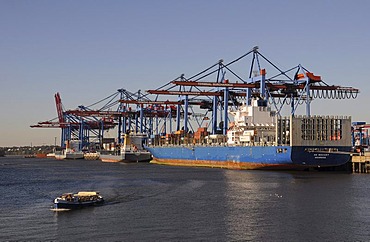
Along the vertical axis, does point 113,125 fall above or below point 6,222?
above

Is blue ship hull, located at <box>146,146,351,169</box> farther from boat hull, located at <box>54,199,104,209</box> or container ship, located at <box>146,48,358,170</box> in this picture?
boat hull, located at <box>54,199,104,209</box>

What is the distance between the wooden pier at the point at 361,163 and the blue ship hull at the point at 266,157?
1123 mm

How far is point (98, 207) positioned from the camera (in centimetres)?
3591

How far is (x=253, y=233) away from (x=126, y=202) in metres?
14.2

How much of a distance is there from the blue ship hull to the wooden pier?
3.68 feet

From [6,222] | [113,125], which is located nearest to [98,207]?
[6,222]

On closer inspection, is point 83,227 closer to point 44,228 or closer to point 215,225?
point 44,228

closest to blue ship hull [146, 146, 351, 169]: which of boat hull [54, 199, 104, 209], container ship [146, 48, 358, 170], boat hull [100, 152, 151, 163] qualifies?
container ship [146, 48, 358, 170]

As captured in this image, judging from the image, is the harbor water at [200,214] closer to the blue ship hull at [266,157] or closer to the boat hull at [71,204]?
the boat hull at [71,204]

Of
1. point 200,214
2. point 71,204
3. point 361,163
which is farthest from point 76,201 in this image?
point 361,163

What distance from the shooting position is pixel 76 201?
3588cm

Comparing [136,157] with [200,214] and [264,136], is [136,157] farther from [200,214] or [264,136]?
[200,214]

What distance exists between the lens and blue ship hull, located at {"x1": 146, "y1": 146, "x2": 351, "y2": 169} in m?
66.3

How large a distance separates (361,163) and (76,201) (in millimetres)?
43858
